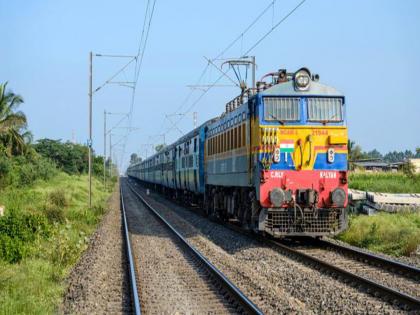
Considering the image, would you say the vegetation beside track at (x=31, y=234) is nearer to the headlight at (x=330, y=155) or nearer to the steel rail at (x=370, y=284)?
the steel rail at (x=370, y=284)

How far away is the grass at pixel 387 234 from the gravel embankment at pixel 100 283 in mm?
6180

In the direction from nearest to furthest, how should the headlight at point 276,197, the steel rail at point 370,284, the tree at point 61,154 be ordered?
the steel rail at point 370,284
the headlight at point 276,197
the tree at point 61,154

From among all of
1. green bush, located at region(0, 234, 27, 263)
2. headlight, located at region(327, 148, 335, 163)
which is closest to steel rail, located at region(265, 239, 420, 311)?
headlight, located at region(327, 148, 335, 163)

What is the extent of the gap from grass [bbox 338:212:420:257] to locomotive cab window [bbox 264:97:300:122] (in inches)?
148

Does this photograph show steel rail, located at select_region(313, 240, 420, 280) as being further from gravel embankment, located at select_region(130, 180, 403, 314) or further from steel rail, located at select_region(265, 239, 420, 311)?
gravel embankment, located at select_region(130, 180, 403, 314)

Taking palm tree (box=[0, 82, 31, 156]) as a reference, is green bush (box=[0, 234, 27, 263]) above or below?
below

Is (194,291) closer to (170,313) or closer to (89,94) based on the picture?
(170,313)

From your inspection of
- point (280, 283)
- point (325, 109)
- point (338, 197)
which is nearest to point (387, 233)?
point (338, 197)

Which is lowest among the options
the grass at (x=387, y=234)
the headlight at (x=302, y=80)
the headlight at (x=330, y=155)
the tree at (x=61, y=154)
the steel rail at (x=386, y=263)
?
the steel rail at (x=386, y=263)

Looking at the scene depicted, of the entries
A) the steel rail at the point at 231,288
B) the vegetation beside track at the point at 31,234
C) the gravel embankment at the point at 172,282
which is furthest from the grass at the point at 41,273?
the steel rail at the point at 231,288

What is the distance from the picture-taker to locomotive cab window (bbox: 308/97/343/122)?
1509 cm

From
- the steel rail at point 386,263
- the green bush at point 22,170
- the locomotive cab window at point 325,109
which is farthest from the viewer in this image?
the green bush at point 22,170

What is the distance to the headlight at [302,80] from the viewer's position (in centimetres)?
1516

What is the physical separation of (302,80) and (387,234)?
178 inches
